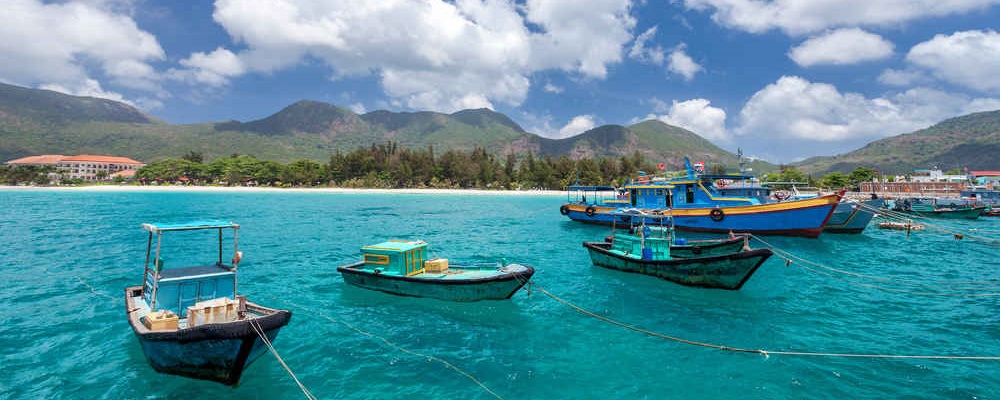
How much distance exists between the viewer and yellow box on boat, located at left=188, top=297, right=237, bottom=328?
7348 millimetres

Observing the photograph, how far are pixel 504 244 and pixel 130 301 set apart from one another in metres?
19.7

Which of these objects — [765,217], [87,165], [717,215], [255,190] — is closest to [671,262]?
[717,215]

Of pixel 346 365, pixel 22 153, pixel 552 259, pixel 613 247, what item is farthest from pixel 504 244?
pixel 22 153

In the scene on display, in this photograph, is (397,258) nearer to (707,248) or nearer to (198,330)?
(198,330)

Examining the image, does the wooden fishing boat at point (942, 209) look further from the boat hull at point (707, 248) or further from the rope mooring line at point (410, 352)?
the rope mooring line at point (410, 352)

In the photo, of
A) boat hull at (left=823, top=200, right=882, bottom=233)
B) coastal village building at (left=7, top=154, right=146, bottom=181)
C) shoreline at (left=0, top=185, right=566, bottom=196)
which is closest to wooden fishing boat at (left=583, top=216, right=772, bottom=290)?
boat hull at (left=823, top=200, right=882, bottom=233)

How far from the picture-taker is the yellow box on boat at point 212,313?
735 cm

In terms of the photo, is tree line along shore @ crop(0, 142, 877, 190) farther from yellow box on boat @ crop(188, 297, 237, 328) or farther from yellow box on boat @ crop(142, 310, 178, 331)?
yellow box on boat @ crop(142, 310, 178, 331)

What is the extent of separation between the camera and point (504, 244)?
88.2ft

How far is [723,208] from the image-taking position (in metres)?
29.5

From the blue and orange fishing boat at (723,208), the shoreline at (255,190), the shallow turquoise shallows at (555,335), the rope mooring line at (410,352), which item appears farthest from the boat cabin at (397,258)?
the shoreline at (255,190)

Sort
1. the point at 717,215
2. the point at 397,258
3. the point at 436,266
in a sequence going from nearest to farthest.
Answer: the point at 397,258 < the point at 436,266 < the point at 717,215

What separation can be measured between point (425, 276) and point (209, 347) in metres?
6.71

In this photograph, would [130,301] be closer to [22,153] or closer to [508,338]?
[508,338]
